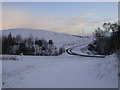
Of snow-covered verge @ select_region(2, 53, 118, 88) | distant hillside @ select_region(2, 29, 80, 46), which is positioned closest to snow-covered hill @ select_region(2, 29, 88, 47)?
distant hillside @ select_region(2, 29, 80, 46)

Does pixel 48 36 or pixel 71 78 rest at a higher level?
pixel 48 36

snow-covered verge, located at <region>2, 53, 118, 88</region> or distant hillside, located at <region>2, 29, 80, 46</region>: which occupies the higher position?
distant hillside, located at <region>2, 29, 80, 46</region>

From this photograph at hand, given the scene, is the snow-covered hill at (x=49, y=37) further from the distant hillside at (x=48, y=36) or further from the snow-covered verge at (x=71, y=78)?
the snow-covered verge at (x=71, y=78)

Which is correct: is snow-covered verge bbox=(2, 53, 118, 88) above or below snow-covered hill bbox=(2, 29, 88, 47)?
below

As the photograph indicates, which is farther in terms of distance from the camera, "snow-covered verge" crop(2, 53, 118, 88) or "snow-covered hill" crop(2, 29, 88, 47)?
"snow-covered hill" crop(2, 29, 88, 47)

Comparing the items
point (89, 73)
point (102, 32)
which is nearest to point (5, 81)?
point (89, 73)

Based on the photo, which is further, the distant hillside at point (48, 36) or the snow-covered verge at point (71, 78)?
the distant hillside at point (48, 36)

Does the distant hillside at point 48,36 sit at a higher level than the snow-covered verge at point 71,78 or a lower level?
higher

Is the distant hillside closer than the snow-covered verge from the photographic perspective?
No

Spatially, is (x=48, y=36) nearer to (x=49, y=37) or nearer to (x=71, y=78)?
(x=49, y=37)

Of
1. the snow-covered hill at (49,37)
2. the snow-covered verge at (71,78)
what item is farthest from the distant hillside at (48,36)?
the snow-covered verge at (71,78)

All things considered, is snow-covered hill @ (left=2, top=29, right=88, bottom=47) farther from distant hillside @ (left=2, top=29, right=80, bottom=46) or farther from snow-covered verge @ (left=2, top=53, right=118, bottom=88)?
snow-covered verge @ (left=2, top=53, right=118, bottom=88)

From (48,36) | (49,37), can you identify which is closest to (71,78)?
(49,37)

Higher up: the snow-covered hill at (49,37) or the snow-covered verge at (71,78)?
the snow-covered hill at (49,37)
